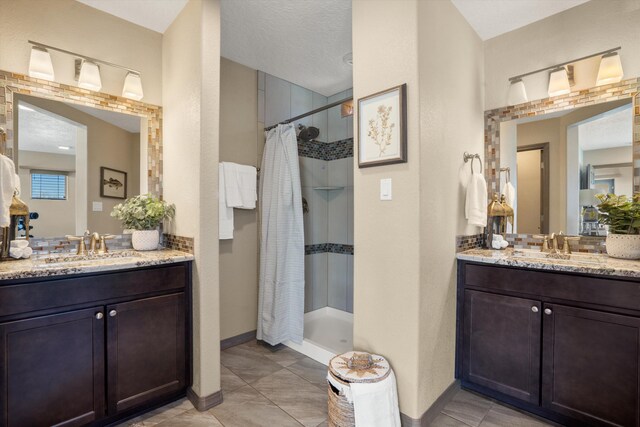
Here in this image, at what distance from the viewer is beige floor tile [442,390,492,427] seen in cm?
178

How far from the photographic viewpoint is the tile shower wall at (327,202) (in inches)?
138

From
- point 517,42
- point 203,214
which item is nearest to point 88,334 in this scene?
point 203,214

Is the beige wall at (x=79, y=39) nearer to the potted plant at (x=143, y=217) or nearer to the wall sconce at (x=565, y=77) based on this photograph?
the potted plant at (x=143, y=217)

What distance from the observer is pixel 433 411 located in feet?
5.80

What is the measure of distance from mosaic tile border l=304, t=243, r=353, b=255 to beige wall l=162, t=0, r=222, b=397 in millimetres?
1657

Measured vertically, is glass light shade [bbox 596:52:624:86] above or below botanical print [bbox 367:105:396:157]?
above

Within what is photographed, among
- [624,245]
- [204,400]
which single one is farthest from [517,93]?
[204,400]

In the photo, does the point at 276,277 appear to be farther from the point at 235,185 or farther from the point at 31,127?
the point at 31,127

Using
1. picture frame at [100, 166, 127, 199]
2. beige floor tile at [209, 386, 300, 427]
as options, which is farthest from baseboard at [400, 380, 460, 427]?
picture frame at [100, 166, 127, 199]

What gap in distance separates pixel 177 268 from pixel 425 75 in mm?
1782

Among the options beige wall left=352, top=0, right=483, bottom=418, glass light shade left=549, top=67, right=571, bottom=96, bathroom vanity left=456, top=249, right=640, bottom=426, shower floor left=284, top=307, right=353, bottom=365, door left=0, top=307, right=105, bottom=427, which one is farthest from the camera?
shower floor left=284, top=307, right=353, bottom=365

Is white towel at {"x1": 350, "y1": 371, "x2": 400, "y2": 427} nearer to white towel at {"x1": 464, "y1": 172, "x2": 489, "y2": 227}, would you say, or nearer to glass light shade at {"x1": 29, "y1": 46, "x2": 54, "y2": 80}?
white towel at {"x1": 464, "y1": 172, "x2": 489, "y2": 227}

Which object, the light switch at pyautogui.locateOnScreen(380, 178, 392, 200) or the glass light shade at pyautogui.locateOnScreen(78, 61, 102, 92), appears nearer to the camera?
the light switch at pyautogui.locateOnScreen(380, 178, 392, 200)

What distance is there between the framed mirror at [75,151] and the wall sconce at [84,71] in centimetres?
8
